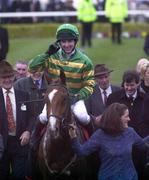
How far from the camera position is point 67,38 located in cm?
1036

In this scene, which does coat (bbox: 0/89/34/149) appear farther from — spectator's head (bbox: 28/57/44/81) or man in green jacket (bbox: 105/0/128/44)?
man in green jacket (bbox: 105/0/128/44)

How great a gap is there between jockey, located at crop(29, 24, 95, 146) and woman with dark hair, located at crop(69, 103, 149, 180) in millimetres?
669

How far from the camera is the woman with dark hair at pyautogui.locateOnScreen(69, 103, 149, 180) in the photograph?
9.55 meters

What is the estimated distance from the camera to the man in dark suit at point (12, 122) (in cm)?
1078

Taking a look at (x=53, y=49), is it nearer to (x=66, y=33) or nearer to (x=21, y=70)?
(x=66, y=33)

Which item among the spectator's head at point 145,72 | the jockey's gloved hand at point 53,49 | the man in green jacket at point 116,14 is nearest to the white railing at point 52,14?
the man in green jacket at point 116,14

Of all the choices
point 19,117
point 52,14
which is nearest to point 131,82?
point 19,117

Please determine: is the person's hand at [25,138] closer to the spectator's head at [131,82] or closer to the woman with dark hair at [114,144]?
the woman with dark hair at [114,144]

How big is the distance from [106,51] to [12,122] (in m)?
16.2

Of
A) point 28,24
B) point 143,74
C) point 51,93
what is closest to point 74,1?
point 28,24

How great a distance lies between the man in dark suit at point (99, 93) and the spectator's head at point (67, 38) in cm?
126

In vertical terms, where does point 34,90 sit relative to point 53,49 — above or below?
below

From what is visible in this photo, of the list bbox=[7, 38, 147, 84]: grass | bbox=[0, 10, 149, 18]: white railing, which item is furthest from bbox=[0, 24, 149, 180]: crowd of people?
bbox=[0, 10, 149, 18]: white railing

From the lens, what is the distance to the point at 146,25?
32.4 m
